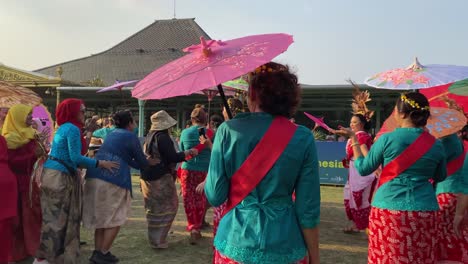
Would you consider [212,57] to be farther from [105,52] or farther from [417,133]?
[105,52]

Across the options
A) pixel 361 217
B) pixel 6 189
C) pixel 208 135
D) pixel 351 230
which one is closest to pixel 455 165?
pixel 361 217

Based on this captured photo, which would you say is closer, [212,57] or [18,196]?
[212,57]

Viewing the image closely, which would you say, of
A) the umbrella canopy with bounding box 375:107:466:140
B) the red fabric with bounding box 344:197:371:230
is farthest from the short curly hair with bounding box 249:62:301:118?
the red fabric with bounding box 344:197:371:230

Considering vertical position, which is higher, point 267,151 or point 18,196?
point 267,151

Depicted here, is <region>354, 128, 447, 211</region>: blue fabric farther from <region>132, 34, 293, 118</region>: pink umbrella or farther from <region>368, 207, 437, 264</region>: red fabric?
<region>132, 34, 293, 118</region>: pink umbrella

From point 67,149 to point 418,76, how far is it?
3.19 metres

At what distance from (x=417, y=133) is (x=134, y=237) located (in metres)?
3.93

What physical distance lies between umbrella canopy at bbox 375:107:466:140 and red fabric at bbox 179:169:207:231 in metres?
2.71

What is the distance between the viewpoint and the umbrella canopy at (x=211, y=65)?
5.90 ft

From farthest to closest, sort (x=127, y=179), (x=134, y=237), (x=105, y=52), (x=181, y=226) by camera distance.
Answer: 1. (x=105, y=52)
2. (x=181, y=226)
3. (x=134, y=237)
4. (x=127, y=179)

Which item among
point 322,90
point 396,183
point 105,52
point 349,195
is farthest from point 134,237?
point 105,52

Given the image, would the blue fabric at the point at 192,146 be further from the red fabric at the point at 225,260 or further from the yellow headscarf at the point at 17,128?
the red fabric at the point at 225,260

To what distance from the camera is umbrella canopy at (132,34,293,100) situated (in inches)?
70.9

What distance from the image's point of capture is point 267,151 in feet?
5.69
